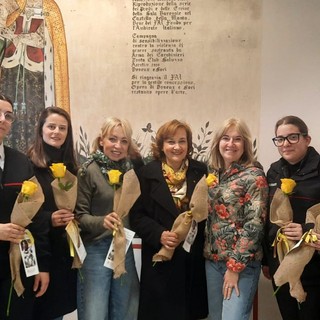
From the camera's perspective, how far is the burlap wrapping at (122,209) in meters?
1.98

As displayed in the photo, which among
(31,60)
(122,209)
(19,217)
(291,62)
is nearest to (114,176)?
(122,209)

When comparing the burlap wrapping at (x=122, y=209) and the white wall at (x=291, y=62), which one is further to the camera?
the white wall at (x=291, y=62)

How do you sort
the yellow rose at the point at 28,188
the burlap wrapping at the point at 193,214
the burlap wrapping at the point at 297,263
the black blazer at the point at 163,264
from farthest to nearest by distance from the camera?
1. the black blazer at the point at 163,264
2. the burlap wrapping at the point at 193,214
3. the burlap wrapping at the point at 297,263
4. the yellow rose at the point at 28,188

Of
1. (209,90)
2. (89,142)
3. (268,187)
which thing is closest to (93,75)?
(89,142)

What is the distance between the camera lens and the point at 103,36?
2836mm

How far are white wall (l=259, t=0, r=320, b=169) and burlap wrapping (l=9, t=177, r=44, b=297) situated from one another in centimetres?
172

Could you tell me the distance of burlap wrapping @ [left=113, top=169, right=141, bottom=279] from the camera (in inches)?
78.1

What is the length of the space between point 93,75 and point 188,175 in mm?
1192

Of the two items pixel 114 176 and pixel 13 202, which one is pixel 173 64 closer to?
pixel 114 176

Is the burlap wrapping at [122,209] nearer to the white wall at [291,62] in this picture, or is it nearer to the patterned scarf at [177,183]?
the patterned scarf at [177,183]

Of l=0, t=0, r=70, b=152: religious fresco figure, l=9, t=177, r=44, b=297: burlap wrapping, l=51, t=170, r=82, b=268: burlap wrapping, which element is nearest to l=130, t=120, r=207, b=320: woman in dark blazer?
l=51, t=170, r=82, b=268: burlap wrapping

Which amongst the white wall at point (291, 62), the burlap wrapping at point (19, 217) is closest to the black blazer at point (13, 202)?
the burlap wrapping at point (19, 217)

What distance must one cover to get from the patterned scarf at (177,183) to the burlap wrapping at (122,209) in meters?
0.21

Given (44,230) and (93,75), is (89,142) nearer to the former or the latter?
(93,75)
